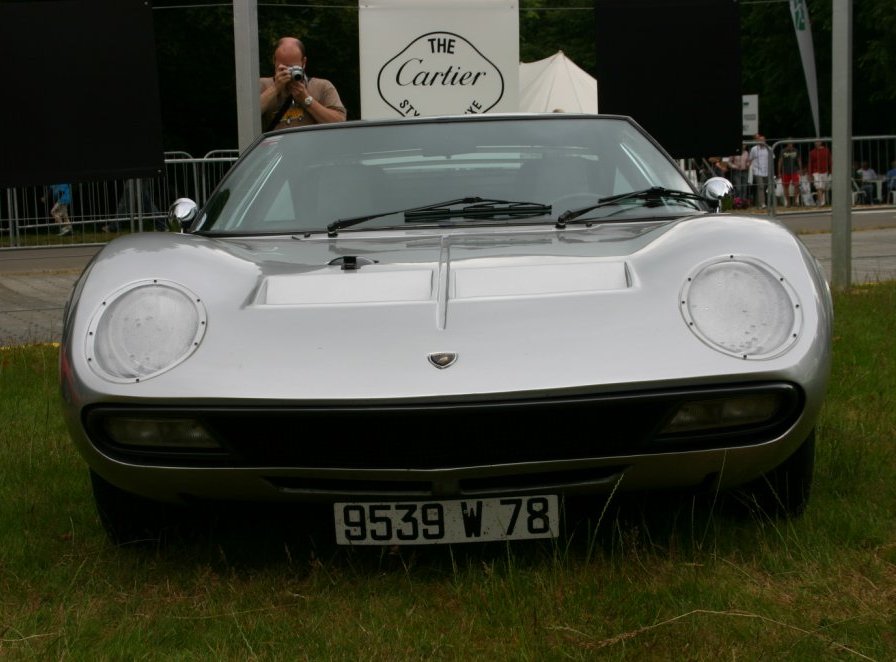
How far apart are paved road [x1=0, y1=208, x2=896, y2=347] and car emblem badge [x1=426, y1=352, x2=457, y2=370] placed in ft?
15.1

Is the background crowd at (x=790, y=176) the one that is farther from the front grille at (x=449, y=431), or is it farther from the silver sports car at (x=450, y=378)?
the front grille at (x=449, y=431)

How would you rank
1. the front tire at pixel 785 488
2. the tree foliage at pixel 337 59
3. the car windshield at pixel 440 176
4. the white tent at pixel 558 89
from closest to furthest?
the front tire at pixel 785 488 < the car windshield at pixel 440 176 < the white tent at pixel 558 89 < the tree foliage at pixel 337 59

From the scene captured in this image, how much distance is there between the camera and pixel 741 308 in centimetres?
306

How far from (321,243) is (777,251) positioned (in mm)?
1258

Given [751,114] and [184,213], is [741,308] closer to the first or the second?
[184,213]

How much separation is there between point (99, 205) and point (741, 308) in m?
16.2

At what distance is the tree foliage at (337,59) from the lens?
33125 mm

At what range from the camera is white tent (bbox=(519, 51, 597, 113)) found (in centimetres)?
2134

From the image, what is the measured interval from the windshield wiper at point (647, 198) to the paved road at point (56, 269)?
403 cm

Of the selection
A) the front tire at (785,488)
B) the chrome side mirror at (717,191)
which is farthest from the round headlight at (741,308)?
the chrome side mirror at (717,191)

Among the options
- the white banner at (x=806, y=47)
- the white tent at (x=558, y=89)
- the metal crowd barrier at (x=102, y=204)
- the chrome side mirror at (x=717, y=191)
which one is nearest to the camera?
the chrome side mirror at (x=717, y=191)

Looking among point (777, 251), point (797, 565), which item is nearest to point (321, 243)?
point (777, 251)

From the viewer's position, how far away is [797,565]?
3.12 m

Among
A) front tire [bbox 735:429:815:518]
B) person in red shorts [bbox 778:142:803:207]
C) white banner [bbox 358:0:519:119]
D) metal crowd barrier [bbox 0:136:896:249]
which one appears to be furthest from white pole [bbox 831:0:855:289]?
person in red shorts [bbox 778:142:803:207]
